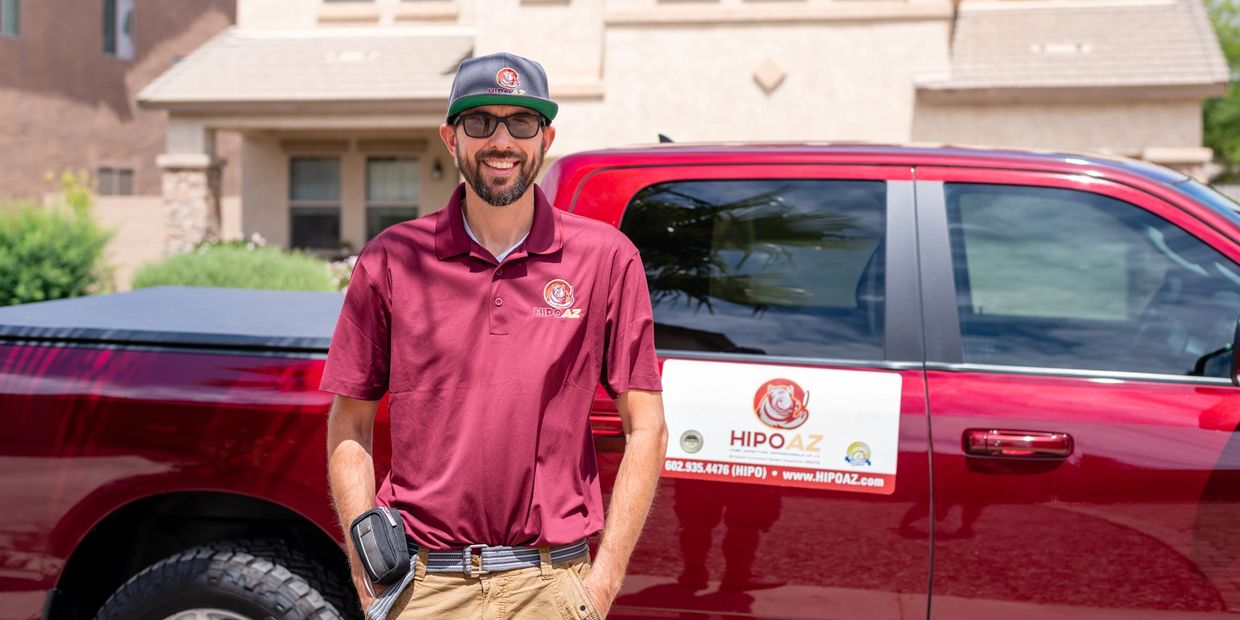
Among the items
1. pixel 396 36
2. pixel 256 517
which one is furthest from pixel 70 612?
pixel 396 36

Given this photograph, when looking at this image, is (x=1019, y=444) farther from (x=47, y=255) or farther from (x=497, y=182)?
(x=47, y=255)

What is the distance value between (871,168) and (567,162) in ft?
2.94

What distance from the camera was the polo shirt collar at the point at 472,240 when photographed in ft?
7.08

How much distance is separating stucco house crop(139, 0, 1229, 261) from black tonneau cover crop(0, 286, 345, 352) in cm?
886

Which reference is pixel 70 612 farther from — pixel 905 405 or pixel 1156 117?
pixel 1156 117

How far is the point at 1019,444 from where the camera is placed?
2785 millimetres

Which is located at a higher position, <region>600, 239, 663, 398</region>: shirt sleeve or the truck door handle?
<region>600, 239, 663, 398</region>: shirt sleeve

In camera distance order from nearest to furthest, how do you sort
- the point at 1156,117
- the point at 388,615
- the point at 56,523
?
the point at 388,615 → the point at 56,523 → the point at 1156,117

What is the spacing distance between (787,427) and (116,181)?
25.0 m

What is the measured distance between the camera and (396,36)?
1617 centimetres

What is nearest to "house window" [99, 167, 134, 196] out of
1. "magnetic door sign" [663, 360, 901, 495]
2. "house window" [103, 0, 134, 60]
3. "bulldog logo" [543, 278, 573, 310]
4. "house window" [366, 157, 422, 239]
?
"house window" [103, 0, 134, 60]

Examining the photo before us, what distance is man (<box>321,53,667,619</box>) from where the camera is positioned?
2.09 m

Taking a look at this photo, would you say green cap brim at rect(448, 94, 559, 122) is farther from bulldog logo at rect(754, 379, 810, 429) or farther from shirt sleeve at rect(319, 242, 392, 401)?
bulldog logo at rect(754, 379, 810, 429)

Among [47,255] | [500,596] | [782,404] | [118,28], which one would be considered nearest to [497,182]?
[500,596]
